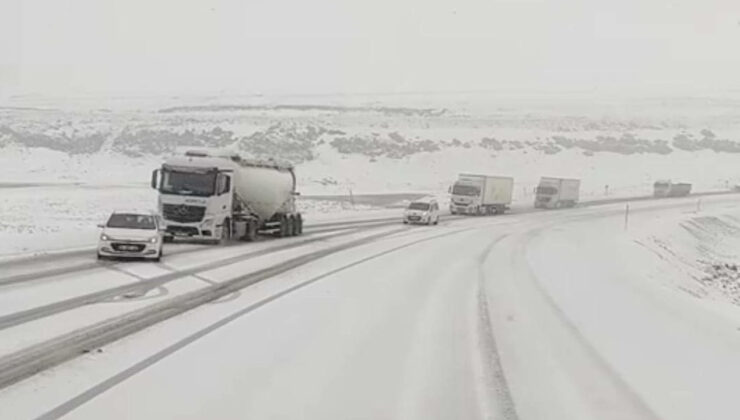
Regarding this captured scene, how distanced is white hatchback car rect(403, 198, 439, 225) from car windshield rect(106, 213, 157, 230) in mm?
28188

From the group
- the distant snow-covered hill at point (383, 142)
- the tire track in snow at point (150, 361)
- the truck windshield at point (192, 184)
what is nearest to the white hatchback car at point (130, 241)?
the tire track in snow at point (150, 361)

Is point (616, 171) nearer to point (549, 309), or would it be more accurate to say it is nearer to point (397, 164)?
point (397, 164)

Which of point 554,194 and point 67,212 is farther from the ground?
point 554,194

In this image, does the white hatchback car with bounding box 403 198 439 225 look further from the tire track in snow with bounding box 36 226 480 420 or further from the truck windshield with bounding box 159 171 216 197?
the tire track in snow with bounding box 36 226 480 420

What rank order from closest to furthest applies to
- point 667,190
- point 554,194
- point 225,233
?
point 225,233, point 554,194, point 667,190

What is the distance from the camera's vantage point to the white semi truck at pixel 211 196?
35.9m

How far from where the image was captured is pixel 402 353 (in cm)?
1380

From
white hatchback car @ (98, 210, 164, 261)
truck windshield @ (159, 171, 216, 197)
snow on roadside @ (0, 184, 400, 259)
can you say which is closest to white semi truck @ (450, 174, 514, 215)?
snow on roadside @ (0, 184, 400, 259)

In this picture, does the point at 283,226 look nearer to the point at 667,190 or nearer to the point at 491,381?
the point at 491,381

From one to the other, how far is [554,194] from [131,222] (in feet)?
185

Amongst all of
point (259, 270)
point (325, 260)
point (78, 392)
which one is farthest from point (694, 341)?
point (325, 260)

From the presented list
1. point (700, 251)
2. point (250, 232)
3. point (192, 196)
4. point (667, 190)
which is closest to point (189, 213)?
point (192, 196)

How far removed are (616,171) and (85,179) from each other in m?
64.8

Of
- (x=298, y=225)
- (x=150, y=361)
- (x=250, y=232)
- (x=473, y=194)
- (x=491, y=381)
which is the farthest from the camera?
(x=473, y=194)
